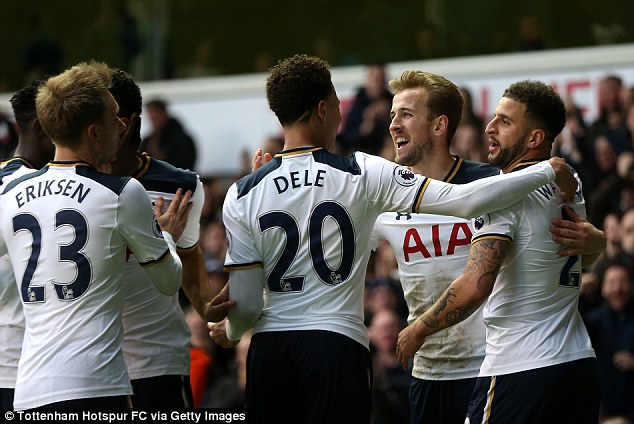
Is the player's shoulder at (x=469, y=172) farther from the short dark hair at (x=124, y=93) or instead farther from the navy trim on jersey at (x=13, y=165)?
the navy trim on jersey at (x=13, y=165)

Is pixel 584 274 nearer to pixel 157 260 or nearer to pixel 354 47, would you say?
pixel 157 260

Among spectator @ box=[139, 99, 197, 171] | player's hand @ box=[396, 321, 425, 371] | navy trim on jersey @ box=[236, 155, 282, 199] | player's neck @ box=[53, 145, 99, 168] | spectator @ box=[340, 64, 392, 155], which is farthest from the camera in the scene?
spectator @ box=[139, 99, 197, 171]

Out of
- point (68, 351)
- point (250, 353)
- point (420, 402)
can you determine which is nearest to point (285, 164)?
point (250, 353)

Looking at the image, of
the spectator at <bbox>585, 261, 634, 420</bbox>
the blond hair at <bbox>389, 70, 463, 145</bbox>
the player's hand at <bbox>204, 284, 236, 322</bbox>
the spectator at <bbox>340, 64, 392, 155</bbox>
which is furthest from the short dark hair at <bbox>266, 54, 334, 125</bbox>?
the spectator at <bbox>340, 64, 392, 155</bbox>

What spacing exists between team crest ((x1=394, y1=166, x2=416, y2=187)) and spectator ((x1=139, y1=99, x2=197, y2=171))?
958 cm

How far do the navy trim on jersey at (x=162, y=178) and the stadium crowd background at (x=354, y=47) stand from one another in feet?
13.1

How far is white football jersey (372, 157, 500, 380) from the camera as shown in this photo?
660cm

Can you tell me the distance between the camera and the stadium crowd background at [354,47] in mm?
10844

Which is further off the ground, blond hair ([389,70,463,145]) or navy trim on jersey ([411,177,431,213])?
blond hair ([389,70,463,145])

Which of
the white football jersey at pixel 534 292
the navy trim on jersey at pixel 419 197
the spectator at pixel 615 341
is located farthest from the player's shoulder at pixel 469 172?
the spectator at pixel 615 341

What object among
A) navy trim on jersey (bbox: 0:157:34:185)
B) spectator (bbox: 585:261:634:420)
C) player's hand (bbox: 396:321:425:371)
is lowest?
spectator (bbox: 585:261:634:420)

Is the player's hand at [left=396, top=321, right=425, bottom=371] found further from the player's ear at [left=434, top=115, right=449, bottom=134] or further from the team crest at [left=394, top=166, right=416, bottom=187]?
the player's ear at [left=434, top=115, right=449, bottom=134]

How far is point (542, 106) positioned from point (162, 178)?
215 centimetres

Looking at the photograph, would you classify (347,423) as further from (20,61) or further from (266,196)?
(20,61)
